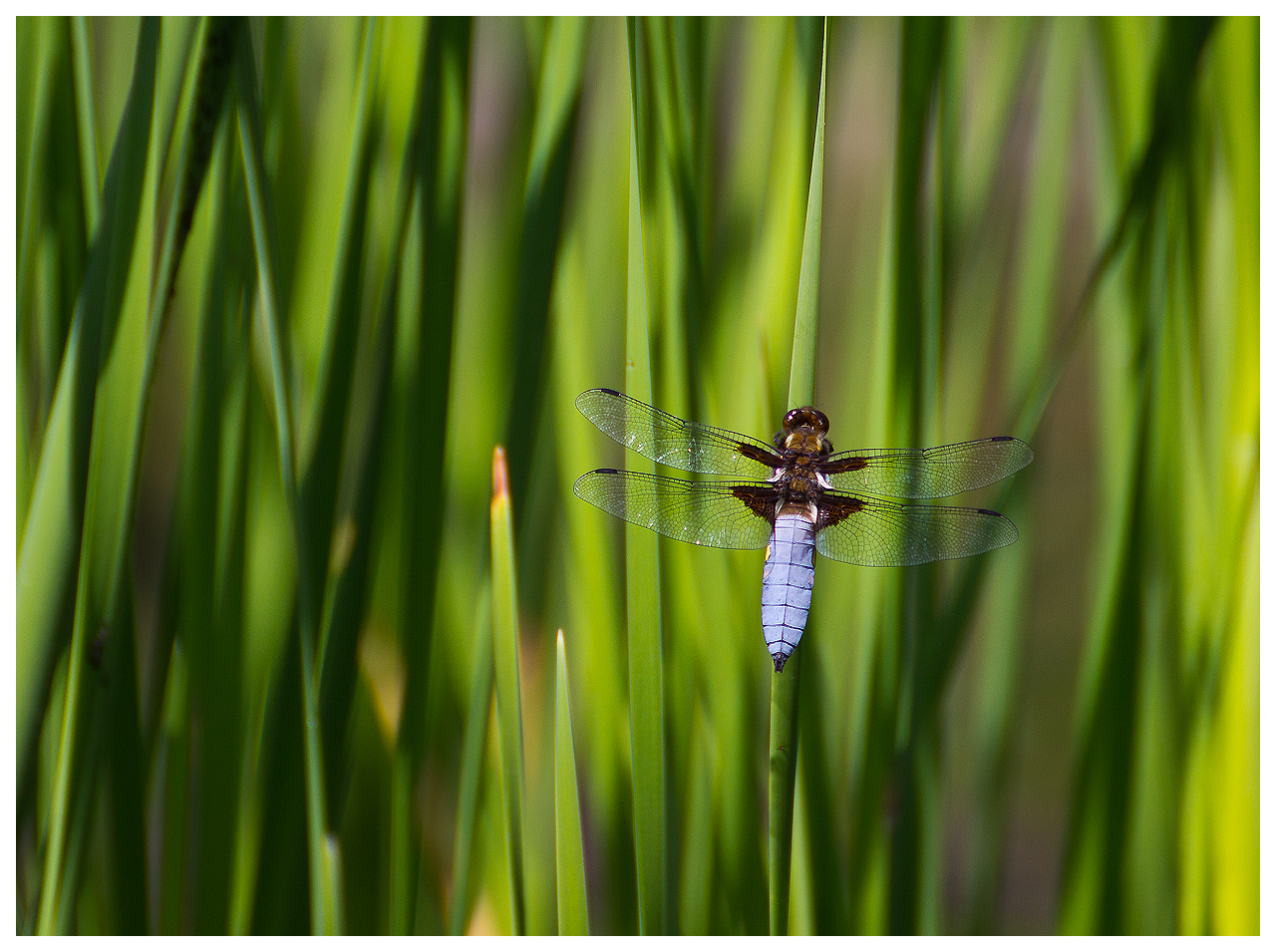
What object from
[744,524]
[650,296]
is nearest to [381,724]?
[744,524]

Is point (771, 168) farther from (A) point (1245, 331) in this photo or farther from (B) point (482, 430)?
(A) point (1245, 331)

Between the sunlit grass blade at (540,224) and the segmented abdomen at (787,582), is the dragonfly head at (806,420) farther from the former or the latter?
the sunlit grass blade at (540,224)

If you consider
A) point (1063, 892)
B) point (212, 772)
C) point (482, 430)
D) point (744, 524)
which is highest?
point (482, 430)

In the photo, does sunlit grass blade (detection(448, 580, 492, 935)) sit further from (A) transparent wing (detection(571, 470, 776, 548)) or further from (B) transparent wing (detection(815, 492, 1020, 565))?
(B) transparent wing (detection(815, 492, 1020, 565))

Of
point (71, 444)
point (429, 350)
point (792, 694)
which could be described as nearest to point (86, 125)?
point (71, 444)

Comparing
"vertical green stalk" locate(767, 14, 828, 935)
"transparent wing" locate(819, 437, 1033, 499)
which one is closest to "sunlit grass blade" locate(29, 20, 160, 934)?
"vertical green stalk" locate(767, 14, 828, 935)
